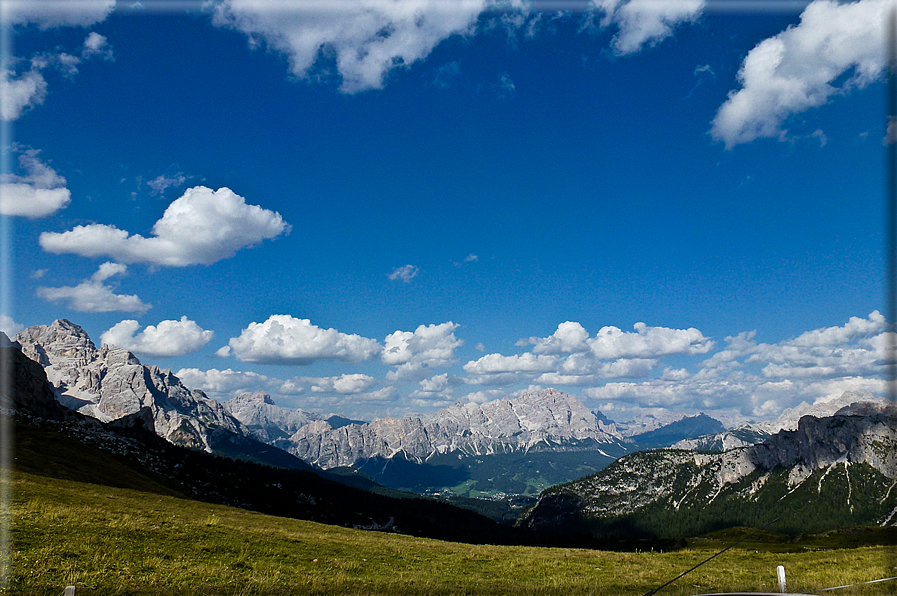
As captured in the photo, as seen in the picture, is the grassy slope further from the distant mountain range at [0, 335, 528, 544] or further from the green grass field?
the distant mountain range at [0, 335, 528, 544]

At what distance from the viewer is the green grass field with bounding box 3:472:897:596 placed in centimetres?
1736

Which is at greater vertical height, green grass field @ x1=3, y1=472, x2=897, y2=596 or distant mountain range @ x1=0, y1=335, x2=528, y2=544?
green grass field @ x1=3, y1=472, x2=897, y2=596

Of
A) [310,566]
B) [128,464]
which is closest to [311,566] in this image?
[310,566]

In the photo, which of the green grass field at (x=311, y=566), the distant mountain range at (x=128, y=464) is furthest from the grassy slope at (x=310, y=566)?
the distant mountain range at (x=128, y=464)

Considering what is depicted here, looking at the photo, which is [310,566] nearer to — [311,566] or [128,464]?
[311,566]

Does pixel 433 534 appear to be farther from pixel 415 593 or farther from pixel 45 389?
pixel 415 593

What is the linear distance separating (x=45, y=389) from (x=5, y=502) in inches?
6992

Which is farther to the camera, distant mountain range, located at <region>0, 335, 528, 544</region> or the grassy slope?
distant mountain range, located at <region>0, 335, 528, 544</region>

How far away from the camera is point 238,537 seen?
2736 cm

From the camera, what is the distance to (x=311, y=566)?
23.3 m

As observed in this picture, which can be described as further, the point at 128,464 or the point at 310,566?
the point at 128,464

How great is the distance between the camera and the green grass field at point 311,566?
683 inches

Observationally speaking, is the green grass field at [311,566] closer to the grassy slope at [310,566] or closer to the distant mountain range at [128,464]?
the grassy slope at [310,566]

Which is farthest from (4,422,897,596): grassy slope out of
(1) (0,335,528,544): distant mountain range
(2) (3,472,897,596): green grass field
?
(1) (0,335,528,544): distant mountain range
